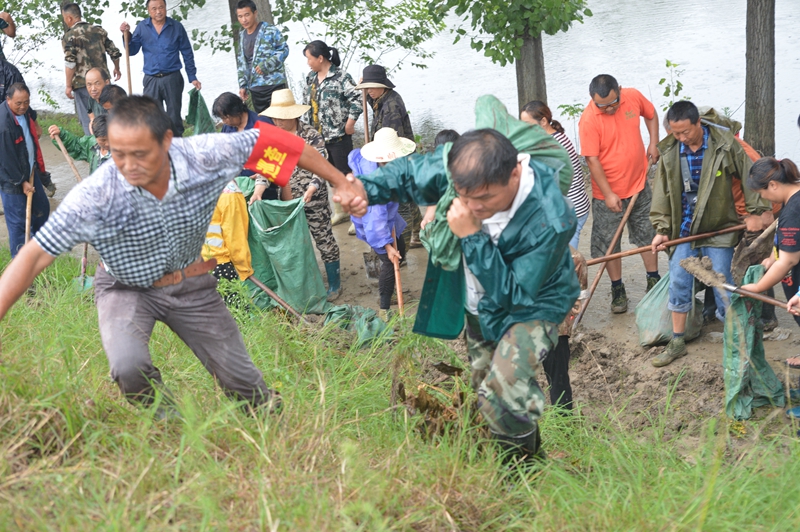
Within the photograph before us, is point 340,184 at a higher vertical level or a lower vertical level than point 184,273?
higher

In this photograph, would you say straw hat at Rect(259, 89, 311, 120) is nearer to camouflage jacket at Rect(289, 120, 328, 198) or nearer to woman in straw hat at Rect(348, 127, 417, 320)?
camouflage jacket at Rect(289, 120, 328, 198)

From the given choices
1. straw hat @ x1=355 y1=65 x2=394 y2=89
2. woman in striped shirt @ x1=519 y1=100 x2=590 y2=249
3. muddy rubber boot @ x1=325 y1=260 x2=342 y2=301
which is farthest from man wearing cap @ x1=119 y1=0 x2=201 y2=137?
woman in striped shirt @ x1=519 y1=100 x2=590 y2=249

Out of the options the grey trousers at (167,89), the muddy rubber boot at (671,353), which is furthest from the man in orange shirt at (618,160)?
the grey trousers at (167,89)

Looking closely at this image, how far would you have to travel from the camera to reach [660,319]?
18.2ft

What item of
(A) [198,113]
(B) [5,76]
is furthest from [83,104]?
(A) [198,113]

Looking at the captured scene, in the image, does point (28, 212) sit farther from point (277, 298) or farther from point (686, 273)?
point (686, 273)

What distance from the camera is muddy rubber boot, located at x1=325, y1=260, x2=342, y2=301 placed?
684cm

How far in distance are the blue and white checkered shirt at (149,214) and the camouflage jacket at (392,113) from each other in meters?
3.53

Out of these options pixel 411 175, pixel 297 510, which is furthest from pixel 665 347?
pixel 297 510

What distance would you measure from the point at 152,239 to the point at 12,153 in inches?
167

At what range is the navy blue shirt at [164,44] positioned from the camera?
888 cm

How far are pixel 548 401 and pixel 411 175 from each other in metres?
1.86

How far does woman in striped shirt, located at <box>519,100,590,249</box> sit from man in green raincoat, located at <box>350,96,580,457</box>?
2.29 metres

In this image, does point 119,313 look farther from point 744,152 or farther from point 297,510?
point 744,152
